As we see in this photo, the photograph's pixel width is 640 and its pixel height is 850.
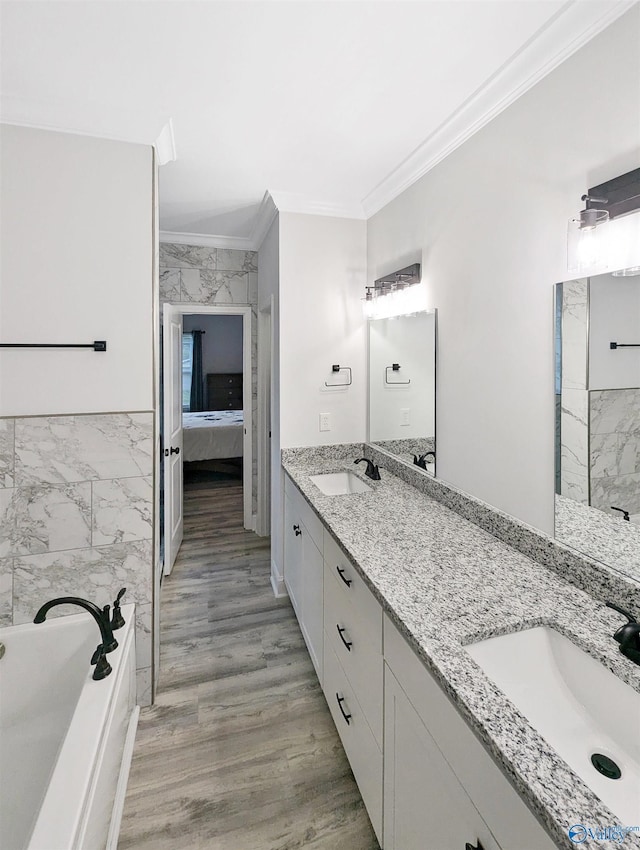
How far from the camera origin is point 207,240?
11.6 feet

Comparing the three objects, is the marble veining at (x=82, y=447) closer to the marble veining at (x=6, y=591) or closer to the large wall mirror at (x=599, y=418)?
the marble veining at (x=6, y=591)

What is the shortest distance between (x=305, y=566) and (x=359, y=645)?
82 cm

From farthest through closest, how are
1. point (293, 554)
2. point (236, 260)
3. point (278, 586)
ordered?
point (236, 260) → point (278, 586) → point (293, 554)

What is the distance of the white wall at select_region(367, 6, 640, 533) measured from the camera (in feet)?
4.09

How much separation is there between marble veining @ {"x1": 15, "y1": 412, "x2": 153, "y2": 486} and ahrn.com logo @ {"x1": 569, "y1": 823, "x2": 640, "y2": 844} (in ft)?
6.03

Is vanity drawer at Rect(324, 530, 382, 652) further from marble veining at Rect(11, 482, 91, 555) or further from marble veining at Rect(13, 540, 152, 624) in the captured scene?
marble veining at Rect(11, 482, 91, 555)

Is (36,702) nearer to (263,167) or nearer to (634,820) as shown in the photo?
(634,820)

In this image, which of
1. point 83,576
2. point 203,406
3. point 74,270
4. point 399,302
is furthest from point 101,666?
point 203,406

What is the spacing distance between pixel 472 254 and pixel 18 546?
7.62 ft

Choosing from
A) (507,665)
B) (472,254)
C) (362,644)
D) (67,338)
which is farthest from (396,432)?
(67,338)

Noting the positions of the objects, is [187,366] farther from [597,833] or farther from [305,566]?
[597,833]

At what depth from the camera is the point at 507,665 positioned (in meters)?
1.08

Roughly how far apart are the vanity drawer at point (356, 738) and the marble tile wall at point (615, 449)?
3.40ft

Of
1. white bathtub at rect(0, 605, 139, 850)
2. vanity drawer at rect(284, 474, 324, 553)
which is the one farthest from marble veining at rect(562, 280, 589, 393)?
white bathtub at rect(0, 605, 139, 850)
